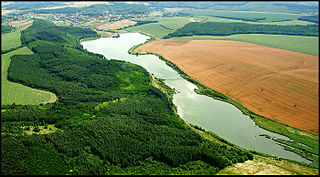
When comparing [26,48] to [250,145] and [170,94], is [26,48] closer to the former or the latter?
[170,94]

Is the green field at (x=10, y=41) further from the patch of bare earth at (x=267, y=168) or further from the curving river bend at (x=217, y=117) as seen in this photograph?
the patch of bare earth at (x=267, y=168)

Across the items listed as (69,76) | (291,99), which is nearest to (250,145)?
(291,99)

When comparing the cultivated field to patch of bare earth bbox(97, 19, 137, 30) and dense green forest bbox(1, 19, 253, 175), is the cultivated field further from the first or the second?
dense green forest bbox(1, 19, 253, 175)

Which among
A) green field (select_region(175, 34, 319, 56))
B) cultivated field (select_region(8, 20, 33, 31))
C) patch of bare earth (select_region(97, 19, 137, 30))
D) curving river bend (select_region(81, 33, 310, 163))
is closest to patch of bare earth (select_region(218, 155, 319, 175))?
curving river bend (select_region(81, 33, 310, 163))

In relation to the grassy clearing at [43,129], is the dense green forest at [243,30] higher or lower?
higher

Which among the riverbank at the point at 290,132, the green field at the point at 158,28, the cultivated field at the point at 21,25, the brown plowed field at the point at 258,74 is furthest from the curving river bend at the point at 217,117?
the cultivated field at the point at 21,25

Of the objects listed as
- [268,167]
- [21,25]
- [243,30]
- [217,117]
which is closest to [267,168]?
[268,167]
